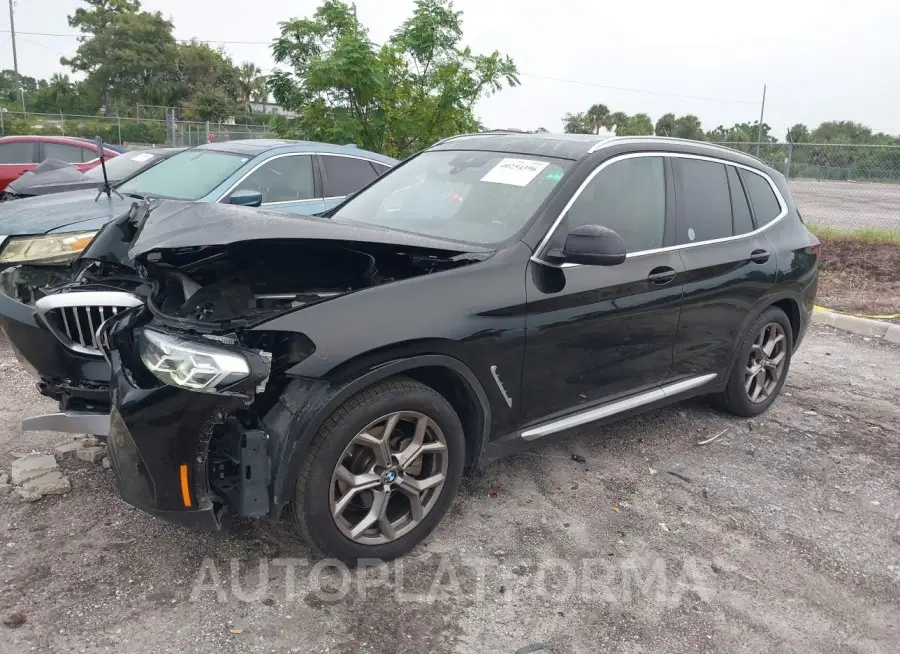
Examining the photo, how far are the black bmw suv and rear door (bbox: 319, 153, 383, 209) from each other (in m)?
2.70

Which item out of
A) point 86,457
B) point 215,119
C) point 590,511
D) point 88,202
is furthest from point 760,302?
point 215,119

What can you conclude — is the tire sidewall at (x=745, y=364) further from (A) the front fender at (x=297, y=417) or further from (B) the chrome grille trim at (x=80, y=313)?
(B) the chrome grille trim at (x=80, y=313)

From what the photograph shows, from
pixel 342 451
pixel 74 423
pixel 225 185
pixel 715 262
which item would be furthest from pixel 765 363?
pixel 225 185

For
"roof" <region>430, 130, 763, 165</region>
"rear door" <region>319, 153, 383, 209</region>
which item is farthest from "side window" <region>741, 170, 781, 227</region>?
"rear door" <region>319, 153, 383, 209</region>

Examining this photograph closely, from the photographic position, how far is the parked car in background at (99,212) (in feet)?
11.8

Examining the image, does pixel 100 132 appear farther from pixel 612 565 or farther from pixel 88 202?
pixel 612 565

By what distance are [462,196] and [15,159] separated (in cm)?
1216

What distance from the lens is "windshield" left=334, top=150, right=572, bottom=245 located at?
3547mm

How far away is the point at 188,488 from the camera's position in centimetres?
263

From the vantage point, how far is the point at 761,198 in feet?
15.5

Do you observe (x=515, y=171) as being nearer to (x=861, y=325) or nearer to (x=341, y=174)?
(x=341, y=174)

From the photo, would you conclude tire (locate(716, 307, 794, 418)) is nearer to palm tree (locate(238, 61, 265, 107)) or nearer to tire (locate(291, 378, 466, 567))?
tire (locate(291, 378, 466, 567))

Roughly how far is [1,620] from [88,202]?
12.3 feet

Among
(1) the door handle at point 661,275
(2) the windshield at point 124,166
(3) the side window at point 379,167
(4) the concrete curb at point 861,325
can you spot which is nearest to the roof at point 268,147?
(3) the side window at point 379,167
